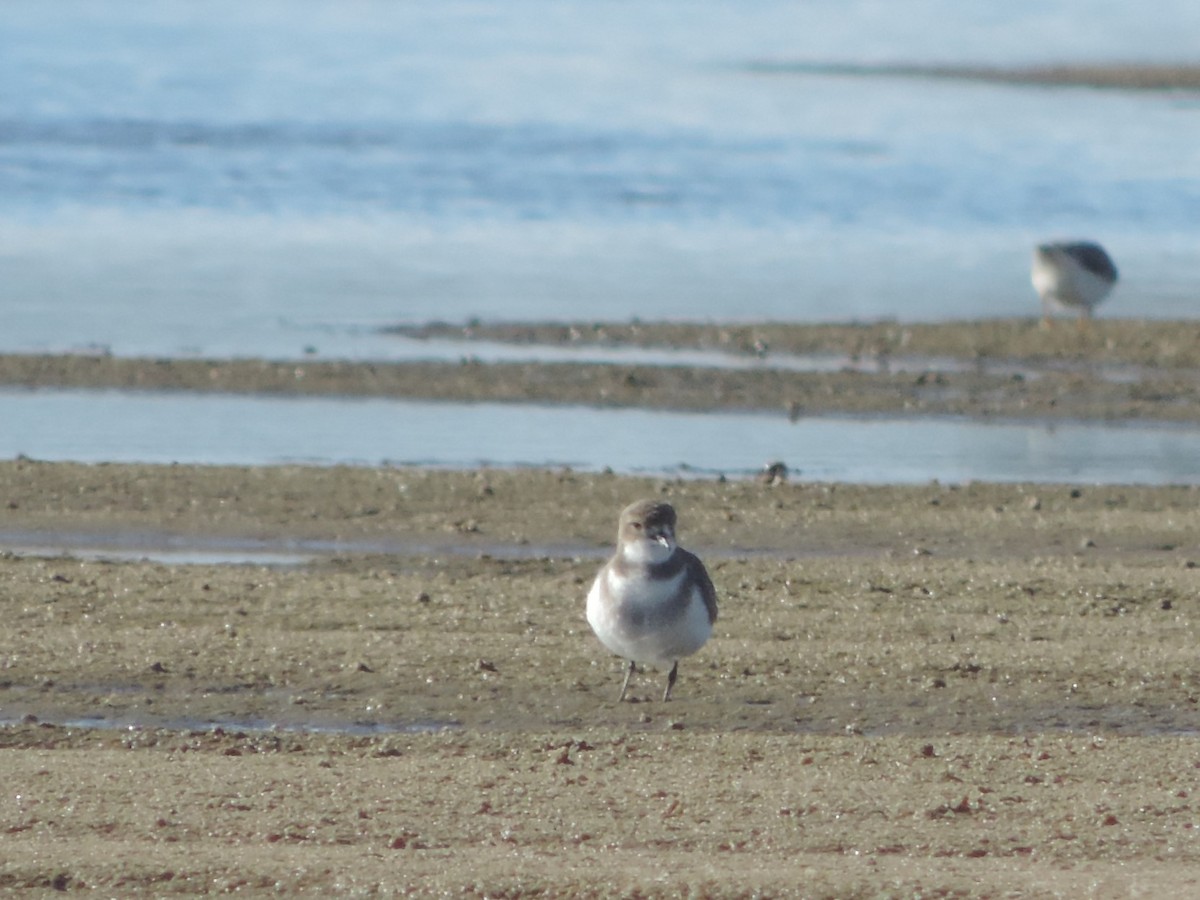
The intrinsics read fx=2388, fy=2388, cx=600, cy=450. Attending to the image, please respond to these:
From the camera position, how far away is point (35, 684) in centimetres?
893

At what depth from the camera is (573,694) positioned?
8945 millimetres

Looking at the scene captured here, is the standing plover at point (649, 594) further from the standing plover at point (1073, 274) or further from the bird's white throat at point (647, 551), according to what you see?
the standing plover at point (1073, 274)

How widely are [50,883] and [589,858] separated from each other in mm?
1463

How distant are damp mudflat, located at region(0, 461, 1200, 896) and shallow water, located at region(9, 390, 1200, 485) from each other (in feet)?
3.15

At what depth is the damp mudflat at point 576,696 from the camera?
6.73m

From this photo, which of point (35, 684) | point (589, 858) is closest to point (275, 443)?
point (35, 684)

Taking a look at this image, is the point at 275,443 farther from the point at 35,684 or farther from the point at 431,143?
the point at 431,143

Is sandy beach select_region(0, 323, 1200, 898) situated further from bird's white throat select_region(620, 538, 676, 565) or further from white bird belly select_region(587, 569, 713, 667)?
bird's white throat select_region(620, 538, 676, 565)

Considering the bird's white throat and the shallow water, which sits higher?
the shallow water

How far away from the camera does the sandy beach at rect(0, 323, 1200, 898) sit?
672cm

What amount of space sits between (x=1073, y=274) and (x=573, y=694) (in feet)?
42.7

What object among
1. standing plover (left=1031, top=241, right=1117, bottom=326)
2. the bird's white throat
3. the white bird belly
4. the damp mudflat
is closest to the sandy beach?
the damp mudflat

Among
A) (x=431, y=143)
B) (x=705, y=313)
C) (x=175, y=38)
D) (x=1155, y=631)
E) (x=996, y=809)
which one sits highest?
(x=175, y=38)

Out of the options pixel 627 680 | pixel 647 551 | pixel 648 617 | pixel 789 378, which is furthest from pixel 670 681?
pixel 789 378
